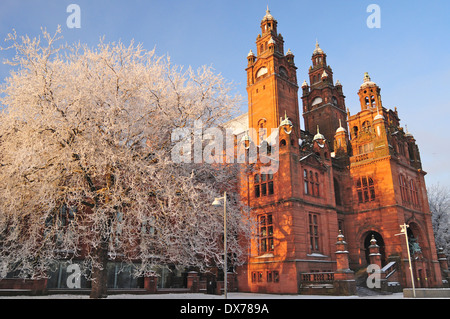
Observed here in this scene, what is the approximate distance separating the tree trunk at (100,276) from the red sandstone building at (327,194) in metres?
17.3

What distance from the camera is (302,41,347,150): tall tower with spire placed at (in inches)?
2025

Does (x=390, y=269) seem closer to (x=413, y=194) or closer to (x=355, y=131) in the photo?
(x=413, y=194)

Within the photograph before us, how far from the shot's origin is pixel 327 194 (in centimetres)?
3734

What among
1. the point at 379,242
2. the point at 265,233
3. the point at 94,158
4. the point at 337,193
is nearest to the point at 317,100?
the point at 337,193

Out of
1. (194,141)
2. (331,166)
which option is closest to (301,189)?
(331,166)

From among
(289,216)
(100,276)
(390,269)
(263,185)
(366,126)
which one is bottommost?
(100,276)

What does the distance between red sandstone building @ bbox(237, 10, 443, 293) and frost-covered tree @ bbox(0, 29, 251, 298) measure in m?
13.1

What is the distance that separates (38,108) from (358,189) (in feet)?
113

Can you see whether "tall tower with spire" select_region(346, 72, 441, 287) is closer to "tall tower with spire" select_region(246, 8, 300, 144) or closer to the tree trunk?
"tall tower with spire" select_region(246, 8, 300, 144)

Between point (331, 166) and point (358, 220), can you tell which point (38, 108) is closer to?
point (331, 166)

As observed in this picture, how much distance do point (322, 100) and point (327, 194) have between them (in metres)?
20.3

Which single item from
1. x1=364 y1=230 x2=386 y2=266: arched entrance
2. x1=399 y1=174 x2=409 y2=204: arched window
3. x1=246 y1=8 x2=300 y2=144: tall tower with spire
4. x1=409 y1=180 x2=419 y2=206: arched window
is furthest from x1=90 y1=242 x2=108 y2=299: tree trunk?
x1=409 y1=180 x2=419 y2=206: arched window

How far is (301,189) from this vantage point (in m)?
34.3

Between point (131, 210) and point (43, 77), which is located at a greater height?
point (43, 77)
